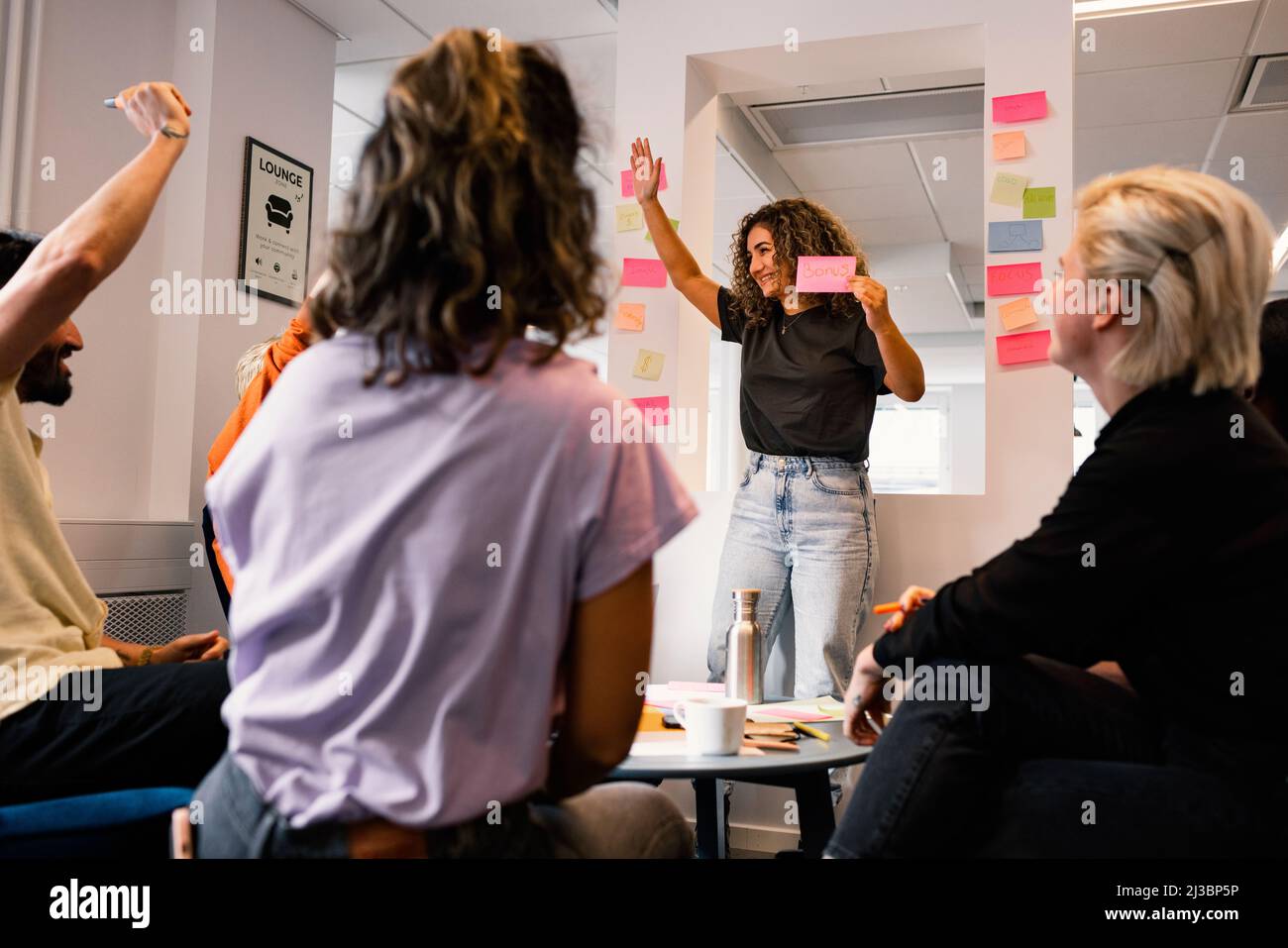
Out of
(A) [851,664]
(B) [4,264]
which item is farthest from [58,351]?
(A) [851,664]

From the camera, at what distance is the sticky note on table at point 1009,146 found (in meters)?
2.93

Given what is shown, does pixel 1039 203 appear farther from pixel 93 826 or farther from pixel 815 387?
pixel 93 826

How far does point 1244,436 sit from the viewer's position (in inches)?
42.5

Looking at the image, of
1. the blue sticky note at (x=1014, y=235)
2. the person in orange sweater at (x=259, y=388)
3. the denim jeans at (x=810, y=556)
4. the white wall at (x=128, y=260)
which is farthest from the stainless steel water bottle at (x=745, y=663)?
A: the white wall at (x=128, y=260)

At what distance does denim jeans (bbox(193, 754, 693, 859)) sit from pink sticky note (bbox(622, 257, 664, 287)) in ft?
7.89

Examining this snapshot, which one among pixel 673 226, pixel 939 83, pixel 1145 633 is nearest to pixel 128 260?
pixel 673 226

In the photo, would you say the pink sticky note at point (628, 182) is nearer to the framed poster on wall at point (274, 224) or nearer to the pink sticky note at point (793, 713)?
the framed poster on wall at point (274, 224)

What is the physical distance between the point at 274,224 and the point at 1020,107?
93.5 inches

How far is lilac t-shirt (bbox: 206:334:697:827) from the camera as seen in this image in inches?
Result: 32.4

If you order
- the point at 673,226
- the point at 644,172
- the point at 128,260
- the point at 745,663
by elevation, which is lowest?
the point at 745,663

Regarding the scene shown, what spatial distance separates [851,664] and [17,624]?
6.39 ft

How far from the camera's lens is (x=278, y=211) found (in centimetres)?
365
